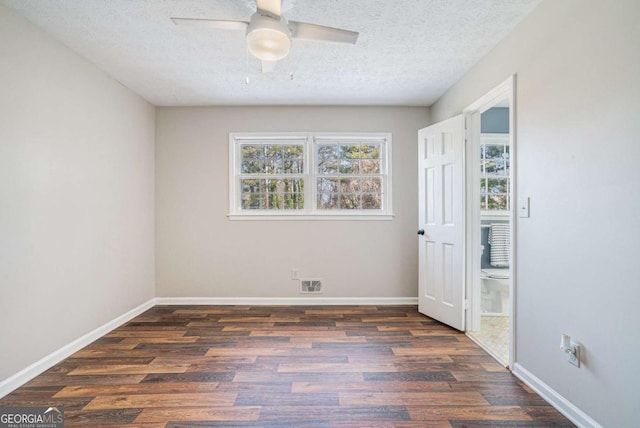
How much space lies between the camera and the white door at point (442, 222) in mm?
2986

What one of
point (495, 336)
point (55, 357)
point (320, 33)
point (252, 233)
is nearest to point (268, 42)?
point (320, 33)

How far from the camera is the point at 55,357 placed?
2357 millimetres

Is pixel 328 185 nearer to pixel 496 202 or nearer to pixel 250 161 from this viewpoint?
pixel 250 161

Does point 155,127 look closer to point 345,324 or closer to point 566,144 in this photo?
point 345,324

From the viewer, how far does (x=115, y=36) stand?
2348 mm

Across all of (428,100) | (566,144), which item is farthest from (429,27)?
(428,100)

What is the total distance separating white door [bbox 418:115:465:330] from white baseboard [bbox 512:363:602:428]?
33.5 inches

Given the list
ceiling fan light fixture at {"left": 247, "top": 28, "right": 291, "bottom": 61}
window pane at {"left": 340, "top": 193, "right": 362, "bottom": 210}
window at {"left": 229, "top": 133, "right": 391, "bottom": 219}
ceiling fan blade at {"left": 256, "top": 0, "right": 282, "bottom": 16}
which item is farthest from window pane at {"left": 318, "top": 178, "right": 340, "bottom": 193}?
ceiling fan blade at {"left": 256, "top": 0, "right": 282, "bottom": 16}

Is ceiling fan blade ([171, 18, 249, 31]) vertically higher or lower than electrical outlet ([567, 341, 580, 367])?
higher

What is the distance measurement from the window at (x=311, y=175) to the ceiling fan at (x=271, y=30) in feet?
7.00

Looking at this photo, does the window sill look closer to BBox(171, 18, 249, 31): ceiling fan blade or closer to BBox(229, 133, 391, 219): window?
BBox(229, 133, 391, 219): window

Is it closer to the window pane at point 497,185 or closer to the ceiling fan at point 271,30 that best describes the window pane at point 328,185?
the window pane at point 497,185

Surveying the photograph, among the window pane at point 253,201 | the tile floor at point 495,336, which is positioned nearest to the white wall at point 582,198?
the tile floor at point 495,336

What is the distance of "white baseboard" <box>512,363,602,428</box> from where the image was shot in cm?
164
